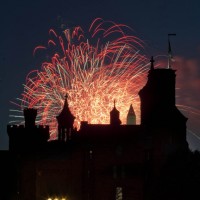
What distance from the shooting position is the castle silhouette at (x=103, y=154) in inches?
3231

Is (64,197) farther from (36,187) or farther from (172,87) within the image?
(172,87)

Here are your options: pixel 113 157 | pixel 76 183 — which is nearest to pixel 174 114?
pixel 113 157

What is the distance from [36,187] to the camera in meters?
83.2

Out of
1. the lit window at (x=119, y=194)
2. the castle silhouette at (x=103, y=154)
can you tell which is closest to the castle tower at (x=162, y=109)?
the castle silhouette at (x=103, y=154)

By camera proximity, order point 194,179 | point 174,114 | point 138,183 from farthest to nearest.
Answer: point 174,114
point 138,183
point 194,179

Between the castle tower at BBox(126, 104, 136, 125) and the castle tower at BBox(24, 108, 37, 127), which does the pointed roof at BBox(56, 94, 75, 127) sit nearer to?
the castle tower at BBox(24, 108, 37, 127)

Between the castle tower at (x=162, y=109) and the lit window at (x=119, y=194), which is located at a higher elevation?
the castle tower at (x=162, y=109)

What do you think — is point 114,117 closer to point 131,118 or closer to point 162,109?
point 162,109

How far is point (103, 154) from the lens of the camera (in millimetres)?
83500

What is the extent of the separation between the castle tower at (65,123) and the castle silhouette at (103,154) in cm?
433

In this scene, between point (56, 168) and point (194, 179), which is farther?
point (56, 168)

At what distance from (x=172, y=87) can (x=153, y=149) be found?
31.7 ft

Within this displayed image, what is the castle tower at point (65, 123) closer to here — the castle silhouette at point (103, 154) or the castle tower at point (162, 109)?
the castle silhouette at point (103, 154)

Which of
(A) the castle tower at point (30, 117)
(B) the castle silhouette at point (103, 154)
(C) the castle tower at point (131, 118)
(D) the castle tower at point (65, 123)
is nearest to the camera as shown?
(B) the castle silhouette at point (103, 154)
